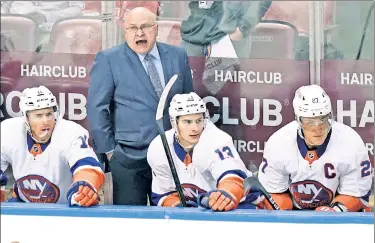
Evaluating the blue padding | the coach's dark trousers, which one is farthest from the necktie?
the blue padding

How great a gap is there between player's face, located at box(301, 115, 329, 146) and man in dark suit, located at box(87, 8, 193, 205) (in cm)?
52

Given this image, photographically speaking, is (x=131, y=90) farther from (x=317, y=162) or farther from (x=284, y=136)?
(x=317, y=162)

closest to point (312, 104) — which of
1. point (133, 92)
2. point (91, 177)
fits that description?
point (133, 92)

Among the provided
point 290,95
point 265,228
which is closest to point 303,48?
point 290,95

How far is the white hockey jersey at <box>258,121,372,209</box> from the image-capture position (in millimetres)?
3469

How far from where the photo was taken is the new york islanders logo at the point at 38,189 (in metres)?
3.60

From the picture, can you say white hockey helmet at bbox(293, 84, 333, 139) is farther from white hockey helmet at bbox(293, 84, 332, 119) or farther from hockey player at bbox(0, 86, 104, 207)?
hockey player at bbox(0, 86, 104, 207)

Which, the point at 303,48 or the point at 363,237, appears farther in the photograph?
the point at 303,48

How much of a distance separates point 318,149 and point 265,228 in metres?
0.44

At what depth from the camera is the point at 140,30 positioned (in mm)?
3570

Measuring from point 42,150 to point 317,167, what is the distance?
3.87 ft

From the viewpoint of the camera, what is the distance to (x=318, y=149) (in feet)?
11.4

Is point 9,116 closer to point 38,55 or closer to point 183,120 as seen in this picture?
point 38,55

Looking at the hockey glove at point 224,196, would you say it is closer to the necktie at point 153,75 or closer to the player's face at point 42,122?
the necktie at point 153,75
